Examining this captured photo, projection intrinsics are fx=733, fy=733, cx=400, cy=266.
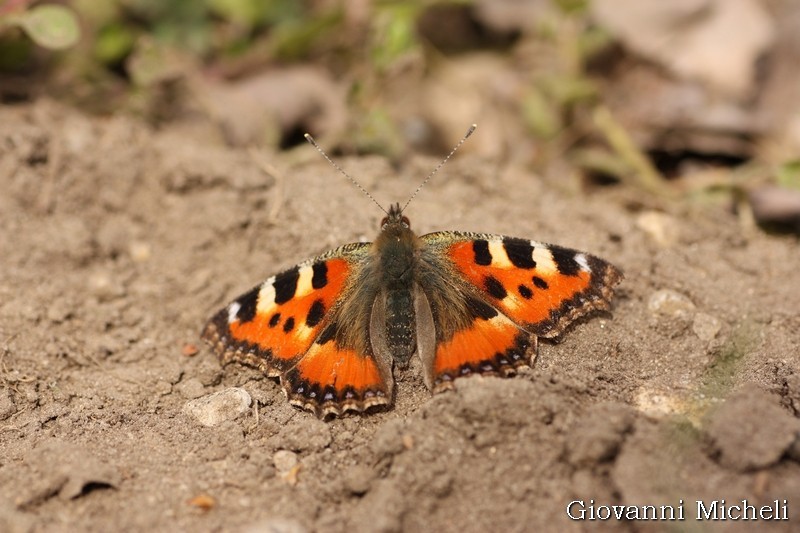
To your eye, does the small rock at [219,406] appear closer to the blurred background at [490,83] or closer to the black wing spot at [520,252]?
the black wing spot at [520,252]

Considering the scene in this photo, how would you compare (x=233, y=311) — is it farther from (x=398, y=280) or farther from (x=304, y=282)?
(x=398, y=280)

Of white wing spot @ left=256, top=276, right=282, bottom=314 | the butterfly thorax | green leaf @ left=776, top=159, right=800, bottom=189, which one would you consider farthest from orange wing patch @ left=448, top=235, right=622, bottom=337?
green leaf @ left=776, top=159, right=800, bottom=189

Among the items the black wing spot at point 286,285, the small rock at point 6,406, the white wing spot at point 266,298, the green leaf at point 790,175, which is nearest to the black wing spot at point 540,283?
the black wing spot at point 286,285

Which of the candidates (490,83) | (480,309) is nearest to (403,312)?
(480,309)

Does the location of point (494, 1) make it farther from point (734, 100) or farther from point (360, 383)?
point (360, 383)

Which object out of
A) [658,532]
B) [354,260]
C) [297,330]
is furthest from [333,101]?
[658,532]

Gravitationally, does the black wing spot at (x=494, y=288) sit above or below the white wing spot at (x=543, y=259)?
below

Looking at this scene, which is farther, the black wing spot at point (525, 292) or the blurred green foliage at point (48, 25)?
the blurred green foliage at point (48, 25)
